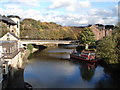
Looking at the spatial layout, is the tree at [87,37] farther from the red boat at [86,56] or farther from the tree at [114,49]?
the tree at [114,49]

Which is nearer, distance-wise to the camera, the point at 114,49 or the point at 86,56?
the point at 114,49

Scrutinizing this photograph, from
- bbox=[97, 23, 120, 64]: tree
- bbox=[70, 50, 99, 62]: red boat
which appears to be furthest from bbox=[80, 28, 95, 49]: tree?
bbox=[97, 23, 120, 64]: tree

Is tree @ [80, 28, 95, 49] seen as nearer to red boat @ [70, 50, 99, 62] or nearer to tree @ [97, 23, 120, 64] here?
red boat @ [70, 50, 99, 62]

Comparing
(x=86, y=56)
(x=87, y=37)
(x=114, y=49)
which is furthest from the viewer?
(x=87, y=37)

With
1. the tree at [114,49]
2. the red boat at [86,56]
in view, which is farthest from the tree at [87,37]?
the tree at [114,49]

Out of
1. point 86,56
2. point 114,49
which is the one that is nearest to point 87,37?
point 86,56

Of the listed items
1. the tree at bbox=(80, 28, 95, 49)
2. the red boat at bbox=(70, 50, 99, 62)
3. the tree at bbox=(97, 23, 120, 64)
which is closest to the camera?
the tree at bbox=(97, 23, 120, 64)

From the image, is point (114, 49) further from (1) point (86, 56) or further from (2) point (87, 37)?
(2) point (87, 37)

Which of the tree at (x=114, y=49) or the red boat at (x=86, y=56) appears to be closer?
the tree at (x=114, y=49)

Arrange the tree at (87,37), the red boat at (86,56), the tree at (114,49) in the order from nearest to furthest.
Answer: the tree at (114,49) → the red boat at (86,56) → the tree at (87,37)

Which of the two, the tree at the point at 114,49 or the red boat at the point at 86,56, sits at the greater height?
the tree at the point at 114,49

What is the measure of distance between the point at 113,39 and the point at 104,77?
3621mm

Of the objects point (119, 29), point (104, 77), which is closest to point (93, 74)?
point (104, 77)

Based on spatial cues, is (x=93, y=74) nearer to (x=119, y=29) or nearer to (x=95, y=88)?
(x=95, y=88)
